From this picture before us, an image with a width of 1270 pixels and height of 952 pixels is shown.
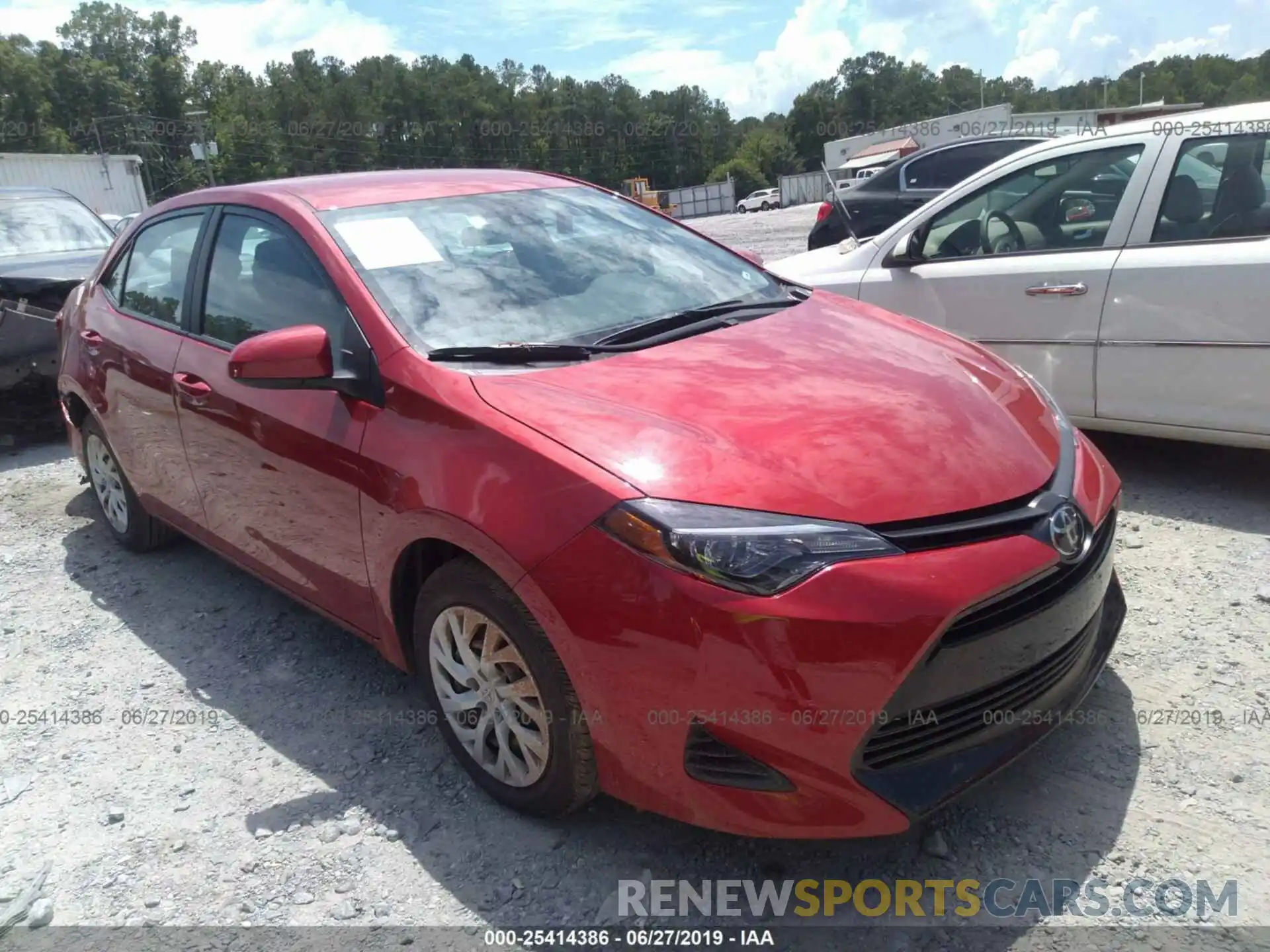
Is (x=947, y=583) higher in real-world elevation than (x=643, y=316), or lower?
lower

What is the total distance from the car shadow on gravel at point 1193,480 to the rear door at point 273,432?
3.31 metres

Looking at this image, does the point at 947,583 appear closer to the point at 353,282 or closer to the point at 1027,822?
the point at 1027,822

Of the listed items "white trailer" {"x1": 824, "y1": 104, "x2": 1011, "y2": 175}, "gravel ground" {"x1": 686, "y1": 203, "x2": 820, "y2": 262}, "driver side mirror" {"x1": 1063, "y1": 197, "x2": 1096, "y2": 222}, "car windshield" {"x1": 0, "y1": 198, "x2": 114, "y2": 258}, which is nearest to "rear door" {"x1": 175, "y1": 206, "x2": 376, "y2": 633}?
"driver side mirror" {"x1": 1063, "y1": 197, "x2": 1096, "y2": 222}

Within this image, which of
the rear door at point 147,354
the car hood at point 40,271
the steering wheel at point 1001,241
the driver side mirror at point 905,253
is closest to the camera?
the rear door at point 147,354

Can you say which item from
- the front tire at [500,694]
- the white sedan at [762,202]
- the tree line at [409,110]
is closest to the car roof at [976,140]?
the front tire at [500,694]

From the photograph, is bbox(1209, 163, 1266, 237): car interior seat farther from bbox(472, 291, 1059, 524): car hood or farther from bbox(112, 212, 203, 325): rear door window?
bbox(112, 212, 203, 325): rear door window

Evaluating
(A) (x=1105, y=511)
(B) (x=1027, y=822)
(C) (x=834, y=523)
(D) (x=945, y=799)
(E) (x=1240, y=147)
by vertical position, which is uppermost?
(E) (x=1240, y=147)

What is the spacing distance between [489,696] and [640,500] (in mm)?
794

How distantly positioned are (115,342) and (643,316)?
2.51m

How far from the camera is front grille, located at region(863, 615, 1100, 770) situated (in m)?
2.03

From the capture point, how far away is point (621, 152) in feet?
293

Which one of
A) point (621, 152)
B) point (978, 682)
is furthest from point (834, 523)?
point (621, 152)

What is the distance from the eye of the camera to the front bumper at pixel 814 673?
1.96 metres

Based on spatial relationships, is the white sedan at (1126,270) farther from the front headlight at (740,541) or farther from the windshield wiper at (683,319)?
the front headlight at (740,541)
